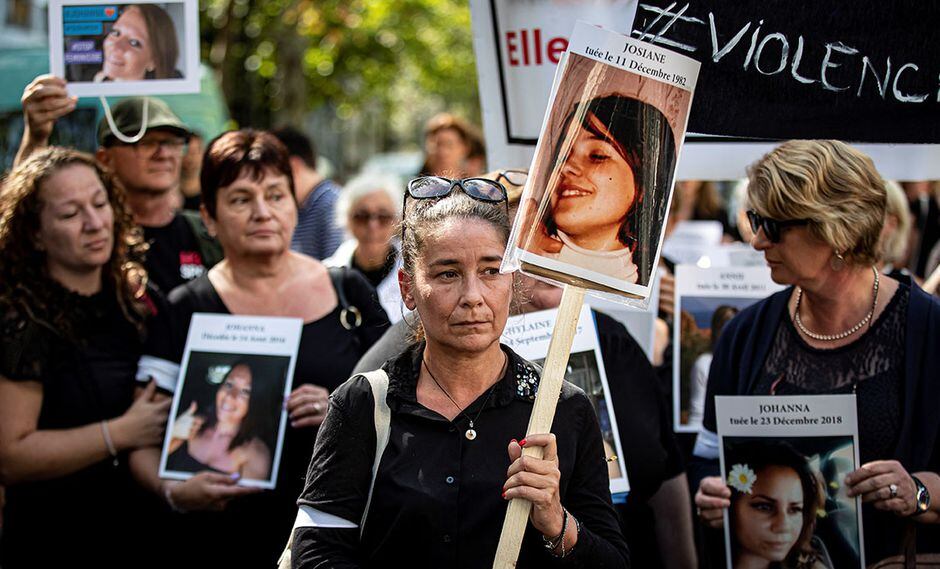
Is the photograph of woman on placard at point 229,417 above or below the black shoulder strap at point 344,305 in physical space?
below

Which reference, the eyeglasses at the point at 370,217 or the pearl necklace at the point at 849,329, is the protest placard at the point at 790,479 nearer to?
the pearl necklace at the point at 849,329

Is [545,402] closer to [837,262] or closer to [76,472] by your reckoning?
[837,262]

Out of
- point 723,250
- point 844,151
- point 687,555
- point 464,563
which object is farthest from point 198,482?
point 723,250

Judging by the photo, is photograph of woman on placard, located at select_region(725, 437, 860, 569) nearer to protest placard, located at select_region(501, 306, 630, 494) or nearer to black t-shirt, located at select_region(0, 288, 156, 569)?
protest placard, located at select_region(501, 306, 630, 494)

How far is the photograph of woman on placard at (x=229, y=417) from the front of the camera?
360 centimetres

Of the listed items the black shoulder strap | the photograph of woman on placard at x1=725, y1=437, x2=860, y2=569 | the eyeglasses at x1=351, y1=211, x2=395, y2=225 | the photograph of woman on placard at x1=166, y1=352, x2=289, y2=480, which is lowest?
the photograph of woman on placard at x1=725, y1=437, x2=860, y2=569

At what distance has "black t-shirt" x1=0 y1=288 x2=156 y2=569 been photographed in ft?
12.0

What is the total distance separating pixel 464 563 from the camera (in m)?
2.41

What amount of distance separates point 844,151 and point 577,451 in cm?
136

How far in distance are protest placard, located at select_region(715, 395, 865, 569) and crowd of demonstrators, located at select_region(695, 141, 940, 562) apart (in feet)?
0.20

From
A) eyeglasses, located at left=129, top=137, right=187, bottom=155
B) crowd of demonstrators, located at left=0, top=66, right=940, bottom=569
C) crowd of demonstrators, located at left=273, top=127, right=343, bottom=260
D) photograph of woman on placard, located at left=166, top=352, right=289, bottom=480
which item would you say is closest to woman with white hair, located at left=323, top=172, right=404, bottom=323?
crowd of demonstrators, located at left=273, top=127, right=343, bottom=260

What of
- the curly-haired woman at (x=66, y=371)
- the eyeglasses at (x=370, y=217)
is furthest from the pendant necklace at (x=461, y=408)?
the eyeglasses at (x=370, y=217)

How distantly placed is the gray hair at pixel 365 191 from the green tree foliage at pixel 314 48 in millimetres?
7859

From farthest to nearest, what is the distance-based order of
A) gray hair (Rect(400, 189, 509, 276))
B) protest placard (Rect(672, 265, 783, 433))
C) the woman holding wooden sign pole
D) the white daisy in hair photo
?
protest placard (Rect(672, 265, 783, 433)), the white daisy in hair photo, gray hair (Rect(400, 189, 509, 276)), the woman holding wooden sign pole
